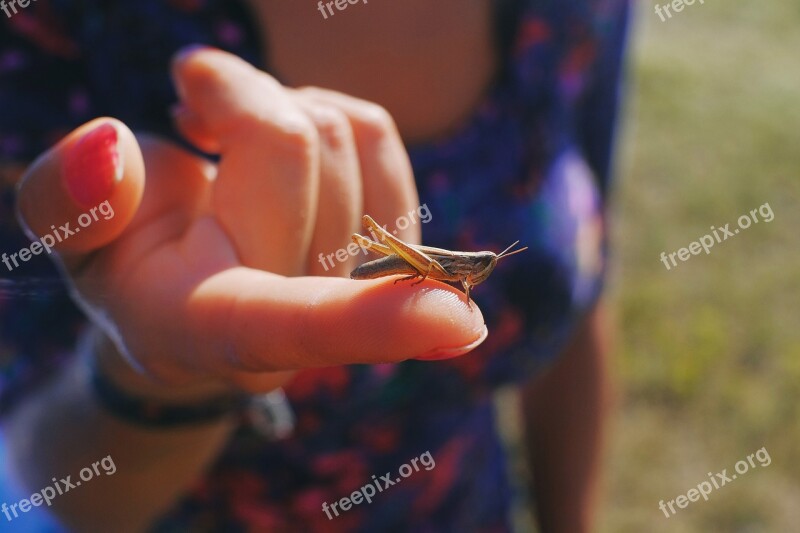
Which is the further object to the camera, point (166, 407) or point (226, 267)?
point (166, 407)

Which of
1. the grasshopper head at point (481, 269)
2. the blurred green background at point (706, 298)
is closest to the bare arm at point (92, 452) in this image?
the grasshopper head at point (481, 269)

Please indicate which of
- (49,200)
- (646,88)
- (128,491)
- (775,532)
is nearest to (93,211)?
(49,200)

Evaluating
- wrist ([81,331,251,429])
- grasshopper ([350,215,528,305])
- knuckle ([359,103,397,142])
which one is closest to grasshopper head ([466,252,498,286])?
grasshopper ([350,215,528,305])

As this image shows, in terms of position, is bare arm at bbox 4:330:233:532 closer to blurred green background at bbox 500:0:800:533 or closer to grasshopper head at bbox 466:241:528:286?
grasshopper head at bbox 466:241:528:286

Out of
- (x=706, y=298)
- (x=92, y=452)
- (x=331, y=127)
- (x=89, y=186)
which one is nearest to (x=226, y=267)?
(x=89, y=186)

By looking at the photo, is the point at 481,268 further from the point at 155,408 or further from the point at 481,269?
the point at 155,408

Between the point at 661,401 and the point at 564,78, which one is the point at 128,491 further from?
the point at 661,401

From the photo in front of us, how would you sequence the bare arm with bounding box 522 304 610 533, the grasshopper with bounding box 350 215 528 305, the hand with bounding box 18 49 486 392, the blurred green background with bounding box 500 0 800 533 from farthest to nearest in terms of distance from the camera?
1. the blurred green background with bounding box 500 0 800 533
2. the bare arm with bounding box 522 304 610 533
3. the grasshopper with bounding box 350 215 528 305
4. the hand with bounding box 18 49 486 392

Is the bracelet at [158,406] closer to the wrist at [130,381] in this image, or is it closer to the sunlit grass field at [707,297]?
the wrist at [130,381]

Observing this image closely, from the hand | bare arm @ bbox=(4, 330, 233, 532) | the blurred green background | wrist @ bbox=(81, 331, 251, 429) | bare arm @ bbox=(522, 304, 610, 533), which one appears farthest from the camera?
the blurred green background
